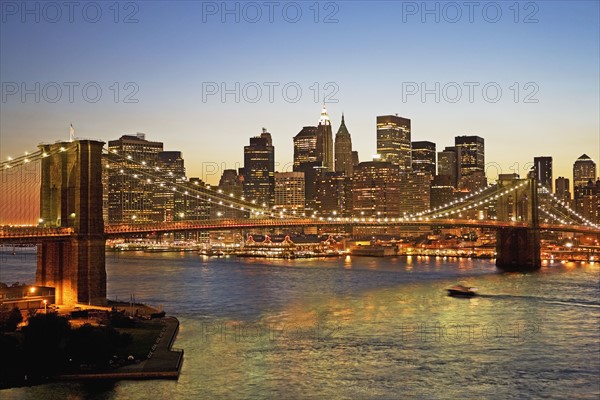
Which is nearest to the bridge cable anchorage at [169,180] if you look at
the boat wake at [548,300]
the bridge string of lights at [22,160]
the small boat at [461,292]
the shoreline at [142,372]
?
the bridge string of lights at [22,160]

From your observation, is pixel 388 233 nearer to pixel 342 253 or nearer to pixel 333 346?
pixel 342 253

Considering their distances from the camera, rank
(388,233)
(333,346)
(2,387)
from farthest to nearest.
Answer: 1. (388,233)
2. (333,346)
3. (2,387)

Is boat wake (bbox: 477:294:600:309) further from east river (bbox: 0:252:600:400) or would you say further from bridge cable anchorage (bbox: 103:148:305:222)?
bridge cable anchorage (bbox: 103:148:305:222)

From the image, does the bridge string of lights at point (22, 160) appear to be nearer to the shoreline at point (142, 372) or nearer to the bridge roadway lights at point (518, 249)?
the shoreline at point (142, 372)

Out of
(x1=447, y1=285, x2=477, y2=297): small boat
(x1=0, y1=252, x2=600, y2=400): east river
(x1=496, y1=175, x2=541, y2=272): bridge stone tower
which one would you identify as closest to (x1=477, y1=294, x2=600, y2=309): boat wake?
(x1=0, y1=252, x2=600, y2=400): east river

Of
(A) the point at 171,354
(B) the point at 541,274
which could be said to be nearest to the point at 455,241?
(B) the point at 541,274

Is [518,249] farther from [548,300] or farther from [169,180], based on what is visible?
[169,180]
